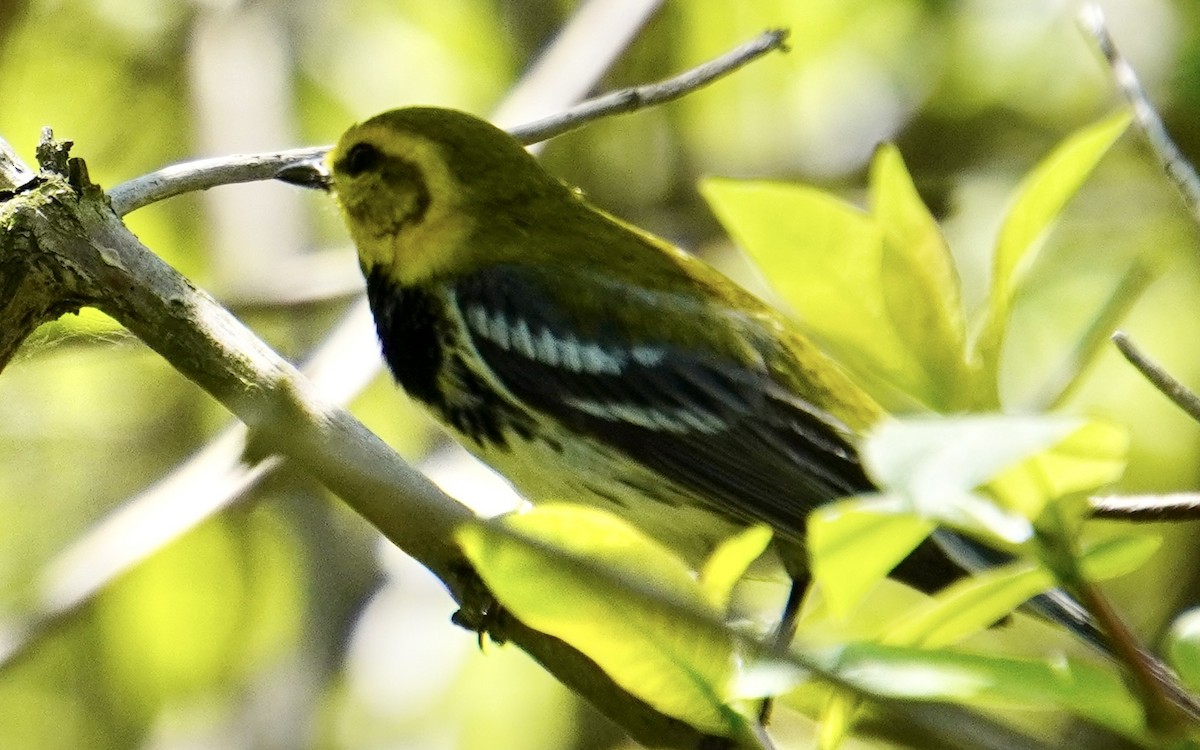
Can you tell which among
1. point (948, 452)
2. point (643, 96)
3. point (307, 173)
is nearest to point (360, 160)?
point (307, 173)

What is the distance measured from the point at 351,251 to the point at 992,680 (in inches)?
117

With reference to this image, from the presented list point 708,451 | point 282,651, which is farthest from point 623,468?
point 282,651

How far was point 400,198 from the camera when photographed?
108 inches

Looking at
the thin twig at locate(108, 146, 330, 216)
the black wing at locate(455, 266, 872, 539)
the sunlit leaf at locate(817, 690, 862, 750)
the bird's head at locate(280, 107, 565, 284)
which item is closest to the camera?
the sunlit leaf at locate(817, 690, 862, 750)

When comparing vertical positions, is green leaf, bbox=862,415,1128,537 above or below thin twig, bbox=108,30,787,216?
below

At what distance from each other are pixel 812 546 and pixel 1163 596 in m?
2.67

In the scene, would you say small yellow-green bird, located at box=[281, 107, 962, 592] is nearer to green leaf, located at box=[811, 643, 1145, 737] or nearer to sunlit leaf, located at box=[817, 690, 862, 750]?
sunlit leaf, located at box=[817, 690, 862, 750]

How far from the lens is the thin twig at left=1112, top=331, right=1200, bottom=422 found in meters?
1.08

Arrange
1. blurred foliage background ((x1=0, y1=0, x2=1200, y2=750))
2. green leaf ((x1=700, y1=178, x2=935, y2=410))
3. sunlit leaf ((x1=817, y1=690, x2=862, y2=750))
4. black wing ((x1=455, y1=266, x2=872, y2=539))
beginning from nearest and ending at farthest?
green leaf ((x1=700, y1=178, x2=935, y2=410)), sunlit leaf ((x1=817, y1=690, x2=862, y2=750)), black wing ((x1=455, y1=266, x2=872, y2=539)), blurred foliage background ((x1=0, y1=0, x2=1200, y2=750))

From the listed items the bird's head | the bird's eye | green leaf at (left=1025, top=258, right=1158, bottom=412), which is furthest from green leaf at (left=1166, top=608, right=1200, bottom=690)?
the bird's eye

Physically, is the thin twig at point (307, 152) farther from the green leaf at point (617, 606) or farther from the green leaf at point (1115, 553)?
the green leaf at point (1115, 553)

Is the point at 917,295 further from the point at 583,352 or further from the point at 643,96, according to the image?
the point at 583,352

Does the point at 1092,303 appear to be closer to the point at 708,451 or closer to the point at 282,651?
the point at 708,451

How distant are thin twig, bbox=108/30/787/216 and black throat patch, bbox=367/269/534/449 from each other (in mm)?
389
